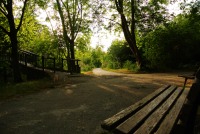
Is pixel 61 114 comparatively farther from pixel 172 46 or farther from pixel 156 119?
pixel 172 46

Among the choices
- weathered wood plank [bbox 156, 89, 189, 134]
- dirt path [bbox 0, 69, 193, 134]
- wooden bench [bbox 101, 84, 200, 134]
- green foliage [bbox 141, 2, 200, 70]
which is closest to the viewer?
wooden bench [bbox 101, 84, 200, 134]

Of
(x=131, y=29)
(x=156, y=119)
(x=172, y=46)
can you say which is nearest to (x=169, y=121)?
(x=156, y=119)

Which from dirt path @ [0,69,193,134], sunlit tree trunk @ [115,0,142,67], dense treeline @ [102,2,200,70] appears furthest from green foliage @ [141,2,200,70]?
dirt path @ [0,69,193,134]

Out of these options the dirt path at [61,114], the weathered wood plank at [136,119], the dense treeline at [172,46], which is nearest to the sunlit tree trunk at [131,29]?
the dense treeline at [172,46]

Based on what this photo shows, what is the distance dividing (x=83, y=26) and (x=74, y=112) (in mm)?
24244

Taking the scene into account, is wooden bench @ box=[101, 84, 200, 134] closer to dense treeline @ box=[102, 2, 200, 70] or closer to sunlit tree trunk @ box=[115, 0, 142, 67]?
dense treeline @ box=[102, 2, 200, 70]

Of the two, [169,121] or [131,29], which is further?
[131,29]

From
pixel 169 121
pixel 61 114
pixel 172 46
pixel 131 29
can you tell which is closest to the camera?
pixel 169 121

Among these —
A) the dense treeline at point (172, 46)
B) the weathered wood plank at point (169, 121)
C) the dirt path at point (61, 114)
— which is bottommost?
the dirt path at point (61, 114)

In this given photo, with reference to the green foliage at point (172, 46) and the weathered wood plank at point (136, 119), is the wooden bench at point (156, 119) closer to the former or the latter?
the weathered wood plank at point (136, 119)

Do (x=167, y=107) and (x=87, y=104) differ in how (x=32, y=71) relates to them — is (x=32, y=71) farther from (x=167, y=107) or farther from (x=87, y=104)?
(x=167, y=107)

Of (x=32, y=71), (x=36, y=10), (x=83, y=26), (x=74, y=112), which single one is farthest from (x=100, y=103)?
(x=83, y=26)

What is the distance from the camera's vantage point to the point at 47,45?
37031mm

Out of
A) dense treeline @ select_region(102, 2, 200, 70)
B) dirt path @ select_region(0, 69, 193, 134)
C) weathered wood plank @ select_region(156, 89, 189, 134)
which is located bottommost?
dirt path @ select_region(0, 69, 193, 134)
